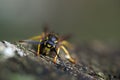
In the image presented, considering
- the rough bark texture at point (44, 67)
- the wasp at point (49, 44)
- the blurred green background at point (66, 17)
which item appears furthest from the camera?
the blurred green background at point (66, 17)

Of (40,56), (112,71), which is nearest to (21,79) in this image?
(40,56)

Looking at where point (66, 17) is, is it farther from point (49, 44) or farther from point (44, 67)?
point (44, 67)

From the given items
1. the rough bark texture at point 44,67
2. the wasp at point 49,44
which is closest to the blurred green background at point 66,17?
the rough bark texture at point 44,67

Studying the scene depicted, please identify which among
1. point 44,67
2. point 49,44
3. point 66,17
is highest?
point 66,17

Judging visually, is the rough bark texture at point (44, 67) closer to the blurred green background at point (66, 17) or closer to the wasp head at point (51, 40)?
the wasp head at point (51, 40)

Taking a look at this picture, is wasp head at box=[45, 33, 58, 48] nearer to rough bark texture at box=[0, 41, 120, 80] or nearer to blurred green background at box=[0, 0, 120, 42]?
rough bark texture at box=[0, 41, 120, 80]

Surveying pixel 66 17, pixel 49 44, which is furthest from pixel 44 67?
pixel 66 17

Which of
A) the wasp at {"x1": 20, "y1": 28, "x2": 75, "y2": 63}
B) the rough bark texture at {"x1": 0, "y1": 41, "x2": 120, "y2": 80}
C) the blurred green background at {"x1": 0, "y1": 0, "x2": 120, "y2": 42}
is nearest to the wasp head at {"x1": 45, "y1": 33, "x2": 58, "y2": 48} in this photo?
the wasp at {"x1": 20, "y1": 28, "x2": 75, "y2": 63}
